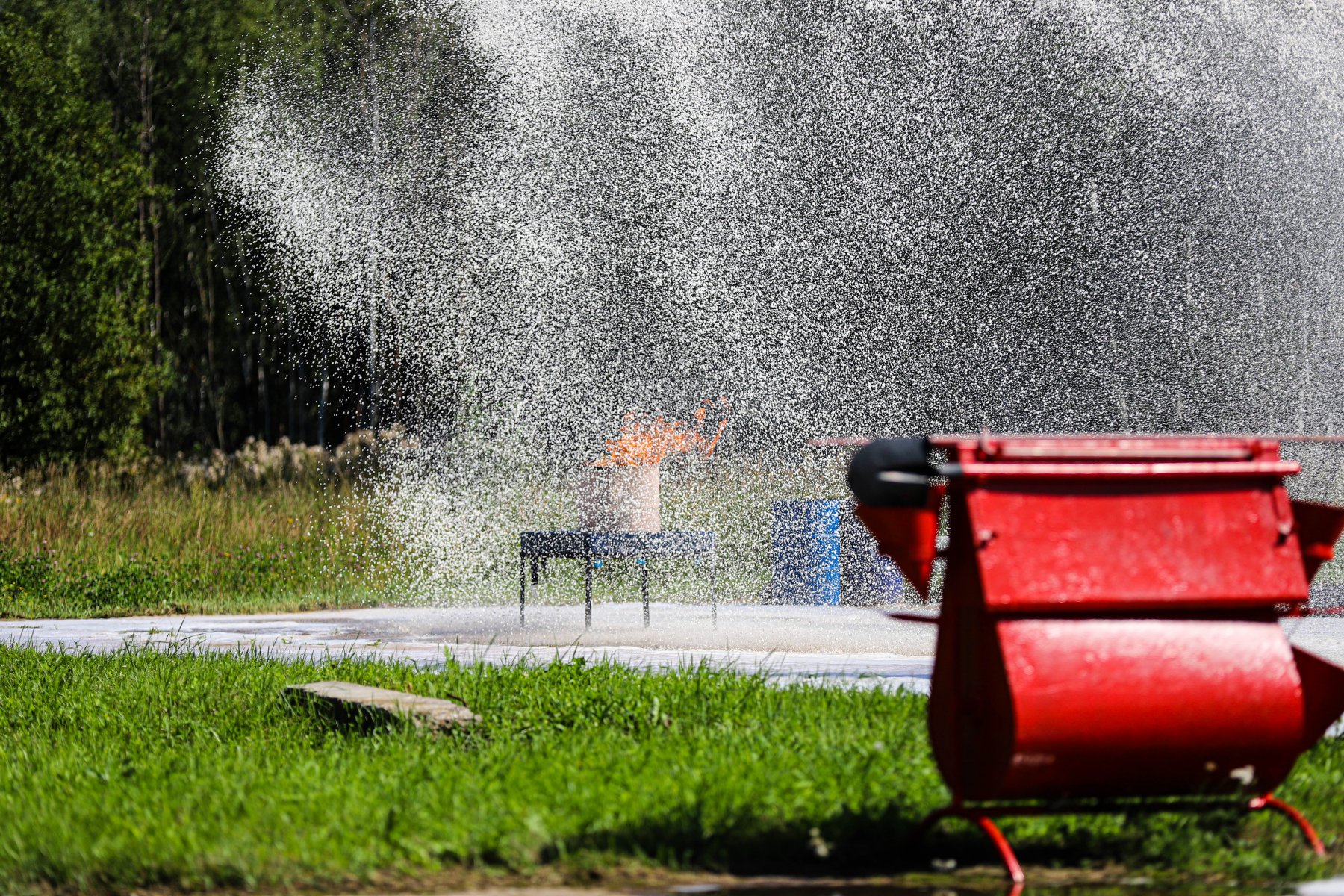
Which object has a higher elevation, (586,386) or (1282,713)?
(586,386)

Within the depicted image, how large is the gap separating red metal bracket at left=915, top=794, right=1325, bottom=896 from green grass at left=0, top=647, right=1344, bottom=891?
0.29 feet

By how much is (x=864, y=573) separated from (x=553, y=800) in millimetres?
9317

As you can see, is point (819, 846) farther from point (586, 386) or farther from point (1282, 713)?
point (586, 386)

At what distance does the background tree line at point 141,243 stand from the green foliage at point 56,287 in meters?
0.03

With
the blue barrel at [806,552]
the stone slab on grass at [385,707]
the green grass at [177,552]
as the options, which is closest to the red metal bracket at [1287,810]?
the stone slab on grass at [385,707]

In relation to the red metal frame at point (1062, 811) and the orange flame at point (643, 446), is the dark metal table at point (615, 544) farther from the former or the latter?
the red metal frame at point (1062, 811)

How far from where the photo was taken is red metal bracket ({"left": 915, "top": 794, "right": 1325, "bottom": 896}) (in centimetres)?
405

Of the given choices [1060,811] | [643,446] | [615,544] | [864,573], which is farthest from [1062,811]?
Result: [864,573]

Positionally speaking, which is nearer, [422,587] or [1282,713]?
[1282,713]

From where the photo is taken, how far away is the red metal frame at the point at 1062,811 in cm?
406

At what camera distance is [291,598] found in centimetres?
1384

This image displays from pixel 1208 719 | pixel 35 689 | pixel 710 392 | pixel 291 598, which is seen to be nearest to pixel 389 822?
pixel 1208 719

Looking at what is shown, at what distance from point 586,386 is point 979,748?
14580mm

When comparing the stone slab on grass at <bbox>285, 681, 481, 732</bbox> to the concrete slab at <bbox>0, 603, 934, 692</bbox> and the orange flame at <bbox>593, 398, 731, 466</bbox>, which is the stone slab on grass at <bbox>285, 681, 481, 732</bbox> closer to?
the concrete slab at <bbox>0, 603, 934, 692</bbox>
